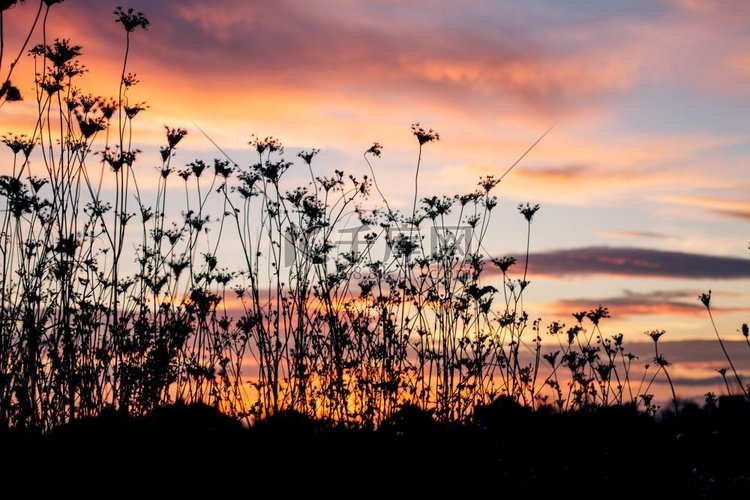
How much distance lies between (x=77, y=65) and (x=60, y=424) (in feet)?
13.1

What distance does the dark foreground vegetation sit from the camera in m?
7.30

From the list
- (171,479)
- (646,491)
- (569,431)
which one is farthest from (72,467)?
(569,431)

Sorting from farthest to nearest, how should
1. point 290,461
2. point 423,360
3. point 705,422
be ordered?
point 705,422 < point 423,360 < point 290,461

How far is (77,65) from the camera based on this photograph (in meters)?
9.23

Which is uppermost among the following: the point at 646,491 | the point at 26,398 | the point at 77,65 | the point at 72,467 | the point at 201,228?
the point at 77,65

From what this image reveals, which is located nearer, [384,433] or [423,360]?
[384,433]

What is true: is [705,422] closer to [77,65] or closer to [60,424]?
[60,424]

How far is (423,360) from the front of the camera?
33.5ft

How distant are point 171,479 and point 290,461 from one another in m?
1.07

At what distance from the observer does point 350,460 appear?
774cm

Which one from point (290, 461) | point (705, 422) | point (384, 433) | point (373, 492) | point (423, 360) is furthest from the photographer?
point (705, 422)

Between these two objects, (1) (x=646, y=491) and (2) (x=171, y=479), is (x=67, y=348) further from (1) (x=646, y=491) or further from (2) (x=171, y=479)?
(1) (x=646, y=491)

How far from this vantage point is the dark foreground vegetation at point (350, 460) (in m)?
7.30

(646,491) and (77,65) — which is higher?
(77,65)
